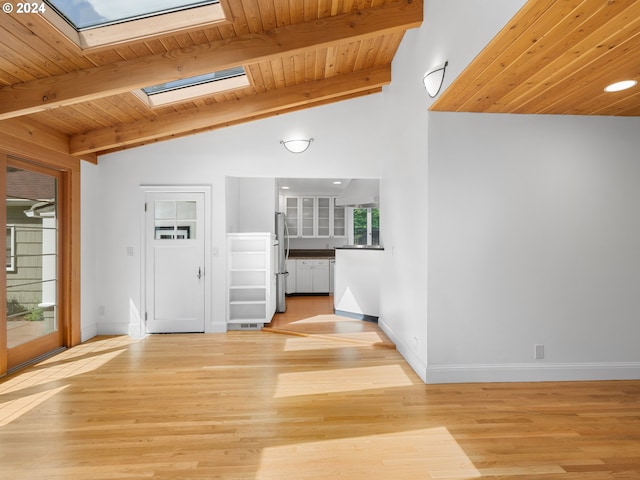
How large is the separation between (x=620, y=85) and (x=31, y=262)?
557cm

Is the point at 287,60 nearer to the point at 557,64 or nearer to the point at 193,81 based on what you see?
the point at 193,81

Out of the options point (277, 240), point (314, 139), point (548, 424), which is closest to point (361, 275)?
point (277, 240)

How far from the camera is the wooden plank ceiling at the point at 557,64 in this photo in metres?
1.81

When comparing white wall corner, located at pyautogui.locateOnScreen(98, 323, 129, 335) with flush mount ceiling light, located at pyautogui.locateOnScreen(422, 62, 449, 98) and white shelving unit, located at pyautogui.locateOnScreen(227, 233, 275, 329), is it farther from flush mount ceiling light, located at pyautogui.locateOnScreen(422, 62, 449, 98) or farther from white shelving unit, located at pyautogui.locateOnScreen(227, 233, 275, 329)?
flush mount ceiling light, located at pyautogui.locateOnScreen(422, 62, 449, 98)

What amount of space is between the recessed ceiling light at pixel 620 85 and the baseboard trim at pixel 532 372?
2315 millimetres

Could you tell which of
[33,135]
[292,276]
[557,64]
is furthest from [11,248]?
[292,276]

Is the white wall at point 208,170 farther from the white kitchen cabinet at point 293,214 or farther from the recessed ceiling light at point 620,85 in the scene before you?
the white kitchen cabinet at point 293,214

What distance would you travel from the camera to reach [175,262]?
5.14m

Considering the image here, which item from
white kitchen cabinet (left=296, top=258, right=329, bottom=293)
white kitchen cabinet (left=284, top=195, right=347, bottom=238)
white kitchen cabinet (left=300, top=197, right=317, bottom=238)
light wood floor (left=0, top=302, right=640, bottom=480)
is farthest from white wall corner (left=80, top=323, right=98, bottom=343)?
white kitchen cabinet (left=300, top=197, right=317, bottom=238)

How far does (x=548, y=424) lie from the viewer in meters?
2.61

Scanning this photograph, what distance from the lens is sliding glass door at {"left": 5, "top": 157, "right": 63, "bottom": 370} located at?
3.71m

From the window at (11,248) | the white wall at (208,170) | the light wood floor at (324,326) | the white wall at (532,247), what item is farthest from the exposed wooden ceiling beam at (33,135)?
the white wall at (532,247)

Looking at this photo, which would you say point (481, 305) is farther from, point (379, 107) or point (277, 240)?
point (277, 240)

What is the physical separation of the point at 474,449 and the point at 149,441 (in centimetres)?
206
